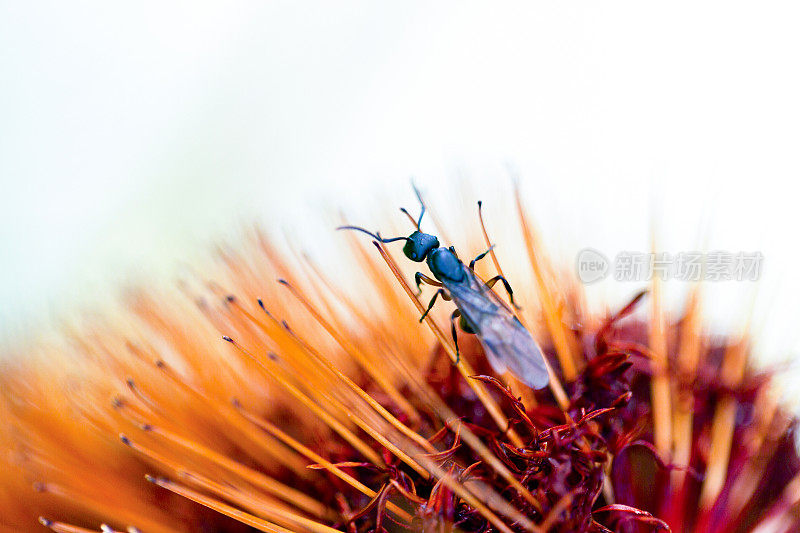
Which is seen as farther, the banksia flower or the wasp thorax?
the wasp thorax

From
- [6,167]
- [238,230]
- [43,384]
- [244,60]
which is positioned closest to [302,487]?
[238,230]

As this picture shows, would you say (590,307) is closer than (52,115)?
Yes

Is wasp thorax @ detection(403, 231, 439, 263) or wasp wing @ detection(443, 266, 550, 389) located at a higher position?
wasp thorax @ detection(403, 231, 439, 263)

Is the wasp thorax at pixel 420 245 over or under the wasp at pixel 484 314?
over

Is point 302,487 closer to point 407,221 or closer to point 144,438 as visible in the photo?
point 144,438

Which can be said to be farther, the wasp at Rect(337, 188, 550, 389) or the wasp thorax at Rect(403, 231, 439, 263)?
the wasp thorax at Rect(403, 231, 439, 263)

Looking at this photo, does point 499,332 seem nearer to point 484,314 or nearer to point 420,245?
point 484,314
